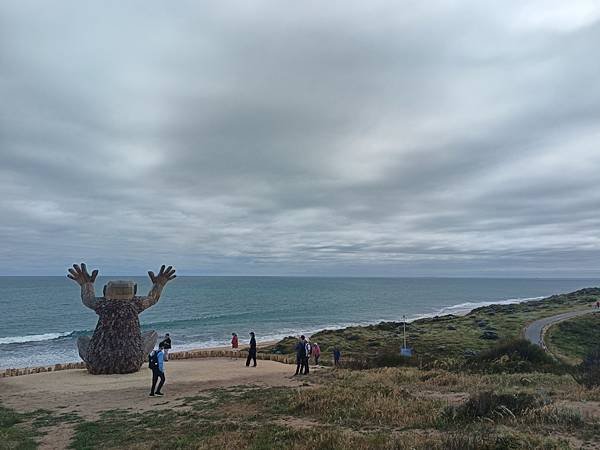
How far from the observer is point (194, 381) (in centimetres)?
1644

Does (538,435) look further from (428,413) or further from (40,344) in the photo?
(40,344)

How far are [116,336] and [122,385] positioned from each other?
134 inches

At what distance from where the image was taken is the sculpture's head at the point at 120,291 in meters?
19.8

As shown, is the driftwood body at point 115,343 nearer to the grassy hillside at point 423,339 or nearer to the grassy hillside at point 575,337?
the grassy hillside at point 423,339

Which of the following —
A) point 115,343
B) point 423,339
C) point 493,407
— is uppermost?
point 115,343

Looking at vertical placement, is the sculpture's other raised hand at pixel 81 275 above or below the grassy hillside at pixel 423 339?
above

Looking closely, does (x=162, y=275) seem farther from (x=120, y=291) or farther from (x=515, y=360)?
(x=515, y=360)

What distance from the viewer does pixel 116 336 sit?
1922 cm

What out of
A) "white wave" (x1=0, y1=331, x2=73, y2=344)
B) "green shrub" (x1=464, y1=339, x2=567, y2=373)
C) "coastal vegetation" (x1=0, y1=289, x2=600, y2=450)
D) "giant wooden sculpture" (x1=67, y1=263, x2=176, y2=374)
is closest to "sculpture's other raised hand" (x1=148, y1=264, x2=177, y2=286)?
"giant wooden sculpture" (x1=67, y1=263, x2=176, y2=374)

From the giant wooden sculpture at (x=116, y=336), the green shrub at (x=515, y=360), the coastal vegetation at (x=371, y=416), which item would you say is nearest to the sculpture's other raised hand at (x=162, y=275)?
the giant wooden sculpture at (x=116, y=336)

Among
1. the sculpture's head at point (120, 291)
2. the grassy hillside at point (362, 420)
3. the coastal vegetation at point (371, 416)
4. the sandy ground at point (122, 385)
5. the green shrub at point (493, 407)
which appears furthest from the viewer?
the sculpture's head at point (120, 291)

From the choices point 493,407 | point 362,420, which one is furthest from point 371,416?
point 493,407

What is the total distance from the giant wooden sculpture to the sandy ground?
0.58 metres

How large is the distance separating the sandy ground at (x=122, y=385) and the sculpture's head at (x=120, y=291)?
3282mm
